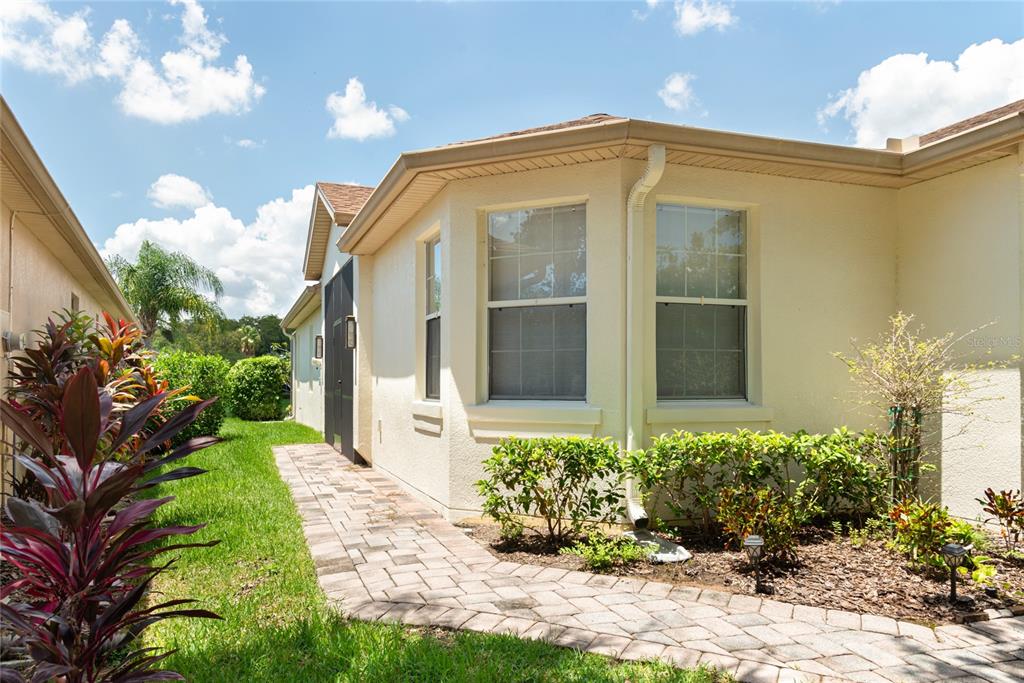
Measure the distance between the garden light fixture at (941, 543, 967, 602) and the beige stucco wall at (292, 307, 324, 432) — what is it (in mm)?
13335

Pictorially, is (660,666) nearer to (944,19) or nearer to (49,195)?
(49,195)

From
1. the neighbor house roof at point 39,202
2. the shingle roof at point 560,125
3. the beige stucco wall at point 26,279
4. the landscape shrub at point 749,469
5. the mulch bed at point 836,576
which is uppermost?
the shingle roof at point 560,125

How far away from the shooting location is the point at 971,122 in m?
6.53

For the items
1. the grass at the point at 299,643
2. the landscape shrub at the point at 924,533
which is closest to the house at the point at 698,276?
the landscape shrub at the point at 924,533

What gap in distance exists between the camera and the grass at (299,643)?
2.96m

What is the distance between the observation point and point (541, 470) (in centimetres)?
507

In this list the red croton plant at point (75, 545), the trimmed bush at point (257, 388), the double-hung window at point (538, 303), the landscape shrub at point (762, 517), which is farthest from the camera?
the trimmed bush at point (257, 388)

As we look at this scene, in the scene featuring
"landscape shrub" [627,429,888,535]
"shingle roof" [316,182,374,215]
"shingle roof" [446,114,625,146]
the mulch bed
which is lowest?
the mulch bed

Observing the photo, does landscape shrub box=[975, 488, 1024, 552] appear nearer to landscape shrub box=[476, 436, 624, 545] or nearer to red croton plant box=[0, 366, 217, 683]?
landscape shrub box=[476, 436, 624, 545]

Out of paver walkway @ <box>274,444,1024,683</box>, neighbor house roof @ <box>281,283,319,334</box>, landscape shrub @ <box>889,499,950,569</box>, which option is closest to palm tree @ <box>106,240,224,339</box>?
neighbor house roof @ <box>281,283,319,334</box>

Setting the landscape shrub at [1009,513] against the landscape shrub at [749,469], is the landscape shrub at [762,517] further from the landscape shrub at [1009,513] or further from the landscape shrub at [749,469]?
the landscape shrub at [1009,513]

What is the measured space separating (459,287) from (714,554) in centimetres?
325

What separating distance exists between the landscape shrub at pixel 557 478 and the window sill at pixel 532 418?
0.86 feet

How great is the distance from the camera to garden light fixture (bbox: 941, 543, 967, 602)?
3719 mm
